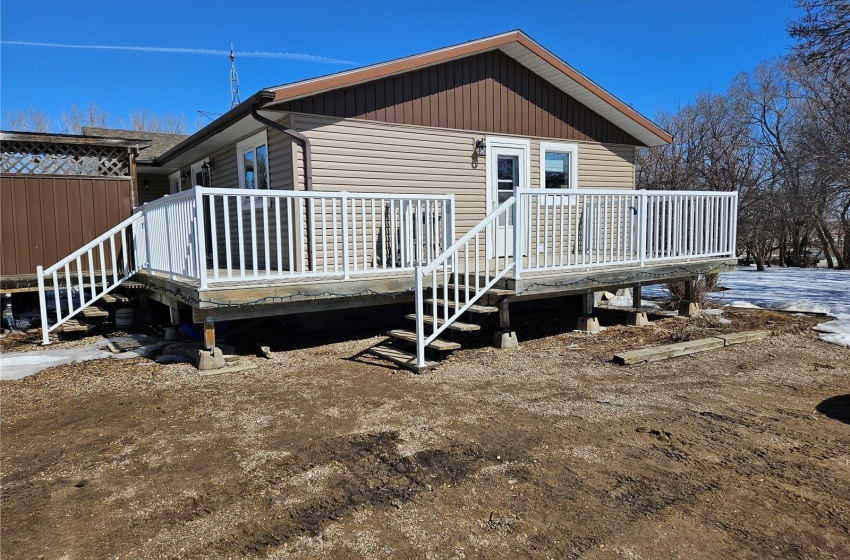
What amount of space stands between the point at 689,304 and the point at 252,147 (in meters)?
7.13

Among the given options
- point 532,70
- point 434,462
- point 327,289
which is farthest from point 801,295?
point 434,462

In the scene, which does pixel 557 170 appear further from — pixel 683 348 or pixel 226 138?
pixel 226 138

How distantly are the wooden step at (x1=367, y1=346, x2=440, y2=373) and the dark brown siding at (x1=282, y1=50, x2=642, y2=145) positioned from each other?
10.7 feet

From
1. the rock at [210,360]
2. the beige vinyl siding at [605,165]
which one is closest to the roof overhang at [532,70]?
the beige vinyl siding at [605,165]

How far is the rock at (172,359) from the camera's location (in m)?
5.94

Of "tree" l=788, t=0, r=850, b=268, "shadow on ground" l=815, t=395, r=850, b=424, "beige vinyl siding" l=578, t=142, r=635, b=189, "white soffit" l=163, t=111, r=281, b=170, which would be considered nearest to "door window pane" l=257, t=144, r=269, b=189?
"white soffit" l=163, t=111, r=281, b=170

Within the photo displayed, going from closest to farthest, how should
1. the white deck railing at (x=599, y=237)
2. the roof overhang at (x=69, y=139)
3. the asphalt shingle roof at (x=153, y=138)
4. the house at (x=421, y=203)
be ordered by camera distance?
1. the house at (x=421, y=203)
2. the white deck railing at (x=599, y=237)
3. the roof overhang at (x=69, y=139)
4. the asphalt shingle roof at (x=153, y=138)

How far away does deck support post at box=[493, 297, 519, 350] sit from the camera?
637 cm

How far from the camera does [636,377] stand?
512cm

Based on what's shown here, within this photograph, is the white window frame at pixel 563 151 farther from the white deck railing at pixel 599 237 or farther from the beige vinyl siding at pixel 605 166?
the white deck railing at pixel 599 237

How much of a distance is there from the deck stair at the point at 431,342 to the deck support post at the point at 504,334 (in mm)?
122

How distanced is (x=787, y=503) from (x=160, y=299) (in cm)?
680

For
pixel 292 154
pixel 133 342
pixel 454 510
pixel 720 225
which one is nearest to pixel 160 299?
pixel 133 342

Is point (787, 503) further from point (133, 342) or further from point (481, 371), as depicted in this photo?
point (133, 342)
